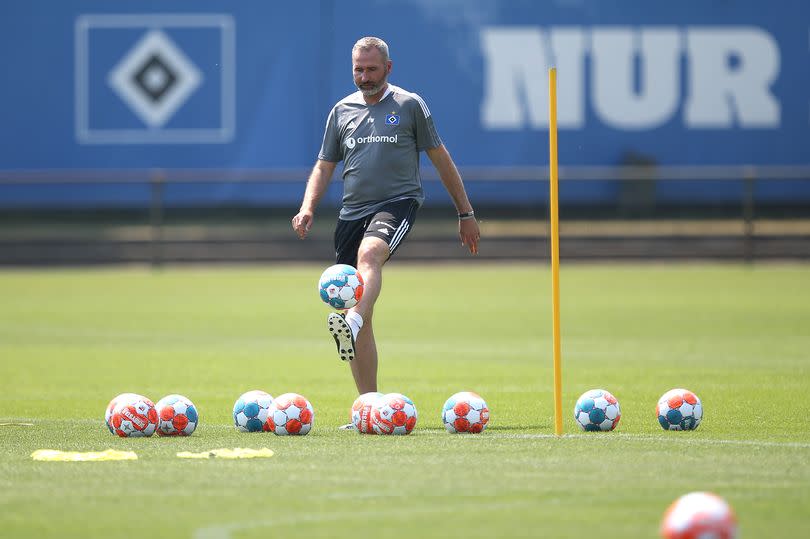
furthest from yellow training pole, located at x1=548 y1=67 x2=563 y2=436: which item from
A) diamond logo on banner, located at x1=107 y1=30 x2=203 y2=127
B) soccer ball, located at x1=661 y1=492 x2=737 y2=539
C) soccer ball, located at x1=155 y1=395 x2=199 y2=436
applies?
diamond logo on banner, located at x1=107 y1=30 x2=203 y2=127

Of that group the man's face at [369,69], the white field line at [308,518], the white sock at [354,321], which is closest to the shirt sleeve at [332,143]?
the man's face at [369,69]

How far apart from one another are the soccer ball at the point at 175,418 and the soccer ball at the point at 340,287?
44.5 inches

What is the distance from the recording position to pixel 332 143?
36.6 ft

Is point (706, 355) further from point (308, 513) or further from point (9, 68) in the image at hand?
point (9, 68)

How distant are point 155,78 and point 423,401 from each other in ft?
70.2

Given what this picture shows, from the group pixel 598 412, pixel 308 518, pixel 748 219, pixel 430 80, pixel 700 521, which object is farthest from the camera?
pixel 430 80

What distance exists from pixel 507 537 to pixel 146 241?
26.3m

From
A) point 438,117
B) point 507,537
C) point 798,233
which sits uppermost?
point 438,117

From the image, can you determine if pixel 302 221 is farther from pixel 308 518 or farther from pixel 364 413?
pixel 308 518

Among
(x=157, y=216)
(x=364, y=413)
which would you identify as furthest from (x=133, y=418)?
→ (x=157, y=216)

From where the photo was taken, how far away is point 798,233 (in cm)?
3133

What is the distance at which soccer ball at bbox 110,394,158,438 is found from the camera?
31.3 ft

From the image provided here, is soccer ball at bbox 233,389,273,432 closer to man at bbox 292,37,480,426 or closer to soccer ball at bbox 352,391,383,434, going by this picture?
soccer ball at bbox 352,391,383,434

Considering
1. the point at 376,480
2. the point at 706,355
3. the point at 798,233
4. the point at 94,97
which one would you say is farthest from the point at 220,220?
the point at 376,480
